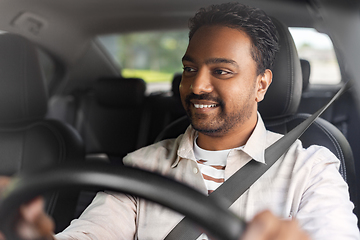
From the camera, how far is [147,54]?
2.23 meters

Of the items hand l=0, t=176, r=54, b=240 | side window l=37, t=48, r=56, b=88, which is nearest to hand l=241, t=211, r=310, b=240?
hand l=0, t=176, r=54, b=240

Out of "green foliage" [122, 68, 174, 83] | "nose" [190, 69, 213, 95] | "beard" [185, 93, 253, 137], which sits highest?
"nose" [190, 69, 213, 95]

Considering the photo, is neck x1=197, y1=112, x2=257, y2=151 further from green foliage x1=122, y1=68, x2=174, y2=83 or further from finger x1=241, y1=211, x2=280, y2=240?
green foliage x1=122, y1=68, x2=174, y2=83

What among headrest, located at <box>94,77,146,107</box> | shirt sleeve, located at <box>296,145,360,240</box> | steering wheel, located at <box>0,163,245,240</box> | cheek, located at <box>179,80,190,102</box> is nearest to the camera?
steering wheel, located at <box>0,163,245,240</box>

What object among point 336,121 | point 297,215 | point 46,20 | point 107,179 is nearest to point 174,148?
point 297,215

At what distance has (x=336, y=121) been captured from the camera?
1241mm

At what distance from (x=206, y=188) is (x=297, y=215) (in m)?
0.25

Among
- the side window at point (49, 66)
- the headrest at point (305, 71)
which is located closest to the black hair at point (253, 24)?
the headrest at point (305, 71)

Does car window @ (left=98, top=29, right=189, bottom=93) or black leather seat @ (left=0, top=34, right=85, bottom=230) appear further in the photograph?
car window @ (left=98, top=29, right=189, bottom=93)

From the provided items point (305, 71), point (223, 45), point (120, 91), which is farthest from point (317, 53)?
point (120, 91)

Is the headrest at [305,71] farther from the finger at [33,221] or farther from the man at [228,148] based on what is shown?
the finger at [33,221]

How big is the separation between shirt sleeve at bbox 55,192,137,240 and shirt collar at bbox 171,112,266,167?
193mm

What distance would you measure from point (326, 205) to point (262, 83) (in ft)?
1.29

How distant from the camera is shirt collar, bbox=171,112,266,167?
107 cm
